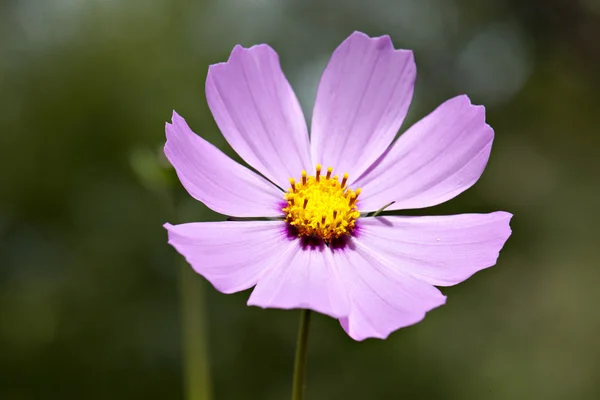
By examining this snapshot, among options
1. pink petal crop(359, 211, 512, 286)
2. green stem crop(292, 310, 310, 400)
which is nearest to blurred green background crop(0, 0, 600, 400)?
pink petal crop(359, 211, 512, 286)

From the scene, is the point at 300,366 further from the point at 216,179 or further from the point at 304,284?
the point at 216,179

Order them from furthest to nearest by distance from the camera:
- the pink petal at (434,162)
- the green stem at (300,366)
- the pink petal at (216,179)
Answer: the pink petal at (434,162)
the pink petal at (216,179)
the green stem at (300,366)

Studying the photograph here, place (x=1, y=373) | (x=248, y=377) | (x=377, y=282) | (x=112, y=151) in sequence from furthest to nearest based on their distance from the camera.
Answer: (x=112, y=151), (x=248, y=377), (x=1, y=373), (x=377, y=282)

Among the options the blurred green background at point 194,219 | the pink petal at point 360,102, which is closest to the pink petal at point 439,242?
the pink petal at point 360,102

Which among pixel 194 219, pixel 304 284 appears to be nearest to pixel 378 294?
pixel 304 284

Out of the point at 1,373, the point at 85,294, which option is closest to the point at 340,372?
the point at 85,294

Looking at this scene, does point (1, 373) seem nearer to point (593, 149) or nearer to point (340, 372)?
point (340, 372)

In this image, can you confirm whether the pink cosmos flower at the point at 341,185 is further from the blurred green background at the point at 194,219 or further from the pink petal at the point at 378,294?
the blurred green background at the point at 194,219
